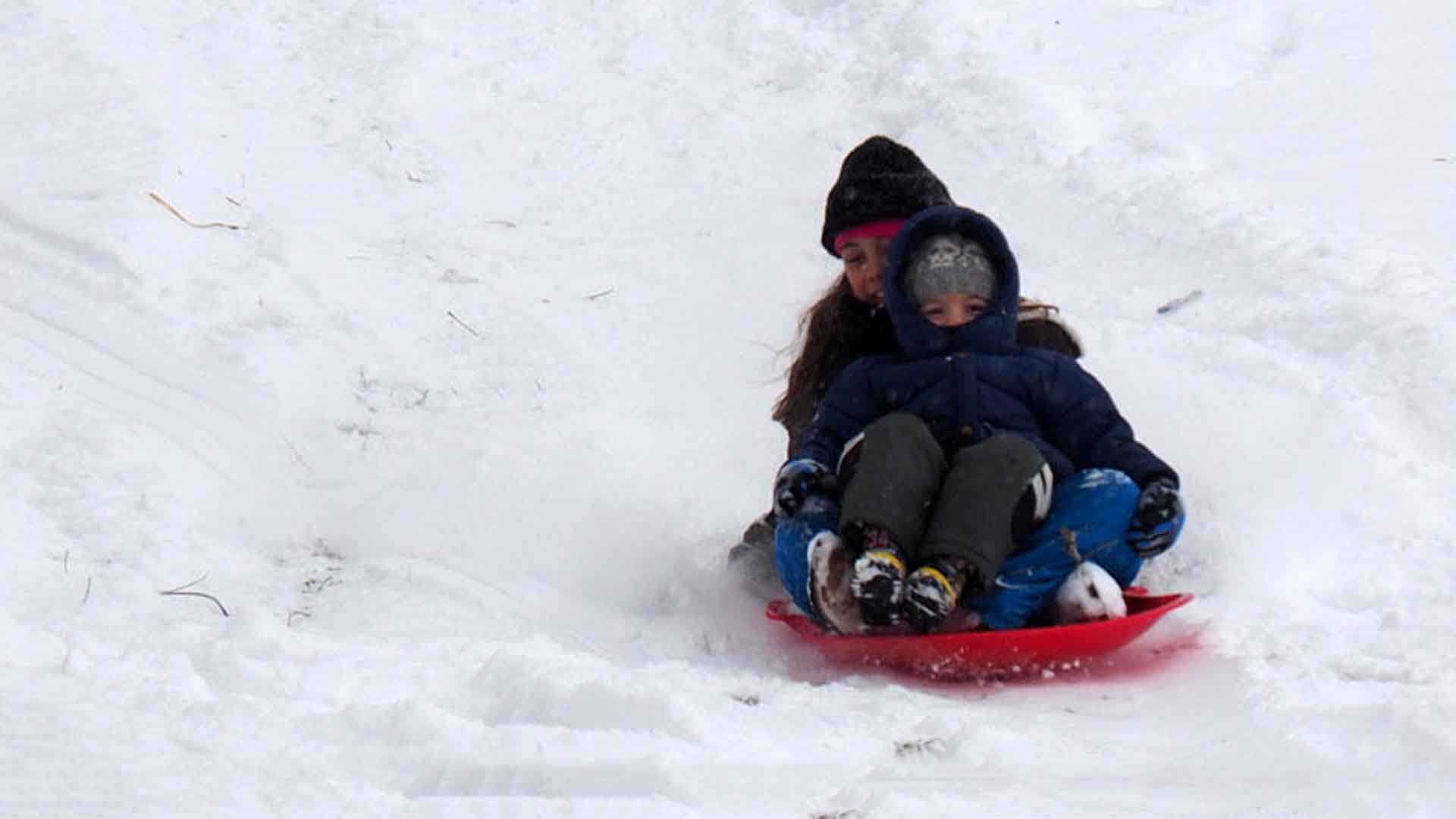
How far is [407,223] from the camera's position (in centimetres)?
588

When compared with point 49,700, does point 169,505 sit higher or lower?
lower

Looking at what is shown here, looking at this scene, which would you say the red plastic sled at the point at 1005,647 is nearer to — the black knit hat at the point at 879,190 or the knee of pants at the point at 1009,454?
the knee of pants at the point at 1009,454

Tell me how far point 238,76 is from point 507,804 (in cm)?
439

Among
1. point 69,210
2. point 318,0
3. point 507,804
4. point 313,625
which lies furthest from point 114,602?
point 318,0

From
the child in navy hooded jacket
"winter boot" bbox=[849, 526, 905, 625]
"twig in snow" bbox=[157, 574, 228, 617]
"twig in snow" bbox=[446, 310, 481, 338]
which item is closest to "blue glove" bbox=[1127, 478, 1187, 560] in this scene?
the child in navy hooded jacket

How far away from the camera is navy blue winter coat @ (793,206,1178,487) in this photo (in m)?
3.80

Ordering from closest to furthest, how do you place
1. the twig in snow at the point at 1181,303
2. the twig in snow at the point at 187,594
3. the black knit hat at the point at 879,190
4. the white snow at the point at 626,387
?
the white snow at the point at 626,387, the twig in snow at the point at 187,594, the black knit hat at the point at 879,190, the twig in snow at the point at 1181,303

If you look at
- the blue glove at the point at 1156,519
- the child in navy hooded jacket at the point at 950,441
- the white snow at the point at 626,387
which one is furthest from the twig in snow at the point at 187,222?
the blue glove at the point at 1156,519

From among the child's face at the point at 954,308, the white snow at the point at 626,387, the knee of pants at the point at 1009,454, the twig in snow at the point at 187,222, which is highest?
the child's face at the point at 954,308

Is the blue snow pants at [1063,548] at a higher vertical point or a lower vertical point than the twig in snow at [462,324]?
higher

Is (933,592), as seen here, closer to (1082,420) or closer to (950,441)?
(950,441)

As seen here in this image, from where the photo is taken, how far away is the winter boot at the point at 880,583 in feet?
11.0

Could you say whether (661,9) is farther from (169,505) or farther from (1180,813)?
(1180,813)

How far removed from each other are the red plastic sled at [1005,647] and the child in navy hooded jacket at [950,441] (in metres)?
0.08
